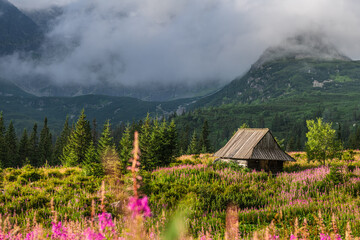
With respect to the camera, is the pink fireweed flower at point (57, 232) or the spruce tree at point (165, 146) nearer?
the pink fireweed flower at point (57, 232)

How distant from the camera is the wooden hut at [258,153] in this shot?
21797 millimetres

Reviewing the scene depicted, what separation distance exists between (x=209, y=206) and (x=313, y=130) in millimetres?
14378

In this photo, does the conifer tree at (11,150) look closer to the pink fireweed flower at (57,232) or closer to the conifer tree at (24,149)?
the conifer tree at (24,149)

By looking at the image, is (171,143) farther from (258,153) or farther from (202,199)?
(202,199)

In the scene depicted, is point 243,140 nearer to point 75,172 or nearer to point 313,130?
point 313,130

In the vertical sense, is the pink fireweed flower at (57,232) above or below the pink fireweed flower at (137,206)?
below

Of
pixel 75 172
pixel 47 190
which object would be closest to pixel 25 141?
pixel 75 172

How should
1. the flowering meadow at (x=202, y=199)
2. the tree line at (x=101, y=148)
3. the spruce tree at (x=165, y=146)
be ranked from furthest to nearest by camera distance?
the spruce tree at (x=165, y=146) → the tree line at (x=101, y=148) → the flowering meadow at (x=202, y=199)

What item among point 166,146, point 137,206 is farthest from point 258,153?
point 137,206

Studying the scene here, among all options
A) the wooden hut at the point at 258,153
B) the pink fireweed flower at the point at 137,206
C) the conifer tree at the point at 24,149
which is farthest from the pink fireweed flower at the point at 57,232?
the conifer tree at the point at 24,149

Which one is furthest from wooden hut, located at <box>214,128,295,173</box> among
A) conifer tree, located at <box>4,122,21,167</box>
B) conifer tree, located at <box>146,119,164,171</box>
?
conifer tree, located at <box>4,122,21,167</box>

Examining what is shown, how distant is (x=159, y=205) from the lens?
12312mm

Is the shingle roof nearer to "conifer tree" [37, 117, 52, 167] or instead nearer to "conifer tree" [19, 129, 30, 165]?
"conifer tree" [37, 117, 52, 167]

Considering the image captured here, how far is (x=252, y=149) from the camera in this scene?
2209 centimetres
